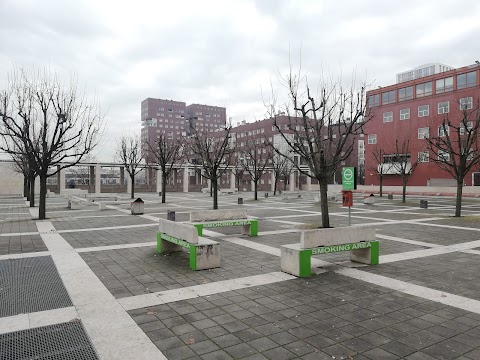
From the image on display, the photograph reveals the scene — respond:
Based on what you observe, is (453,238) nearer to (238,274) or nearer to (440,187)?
(238,274)

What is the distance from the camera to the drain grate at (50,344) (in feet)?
11.9

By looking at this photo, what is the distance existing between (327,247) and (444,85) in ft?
159

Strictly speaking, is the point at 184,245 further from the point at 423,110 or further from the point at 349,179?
the point at 423,110

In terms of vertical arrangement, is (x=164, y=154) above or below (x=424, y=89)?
below

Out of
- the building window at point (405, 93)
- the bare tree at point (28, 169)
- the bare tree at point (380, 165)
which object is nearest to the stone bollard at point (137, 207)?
the bare tree at point (28, 169)

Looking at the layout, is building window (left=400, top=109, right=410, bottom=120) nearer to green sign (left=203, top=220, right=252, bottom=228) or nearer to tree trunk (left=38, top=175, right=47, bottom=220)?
green sign (left=203, top=220, right=252, bottom=228)

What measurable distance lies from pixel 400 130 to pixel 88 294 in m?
51.1

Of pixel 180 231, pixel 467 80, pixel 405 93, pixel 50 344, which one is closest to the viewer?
pixel 50 344

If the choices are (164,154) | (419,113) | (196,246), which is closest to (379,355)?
(196,246)

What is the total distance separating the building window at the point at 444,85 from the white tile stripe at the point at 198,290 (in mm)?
48786

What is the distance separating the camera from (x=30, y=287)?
5.86 m

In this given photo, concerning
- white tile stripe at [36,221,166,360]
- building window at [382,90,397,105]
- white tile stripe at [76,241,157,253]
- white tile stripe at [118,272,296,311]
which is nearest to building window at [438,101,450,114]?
building window at [382,90,397,105]

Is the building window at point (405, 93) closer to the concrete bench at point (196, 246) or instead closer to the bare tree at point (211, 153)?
the bare tree at point (211, 153)

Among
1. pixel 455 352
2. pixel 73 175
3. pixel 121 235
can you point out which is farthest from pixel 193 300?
pixel 73 175
